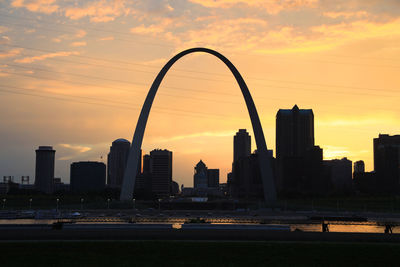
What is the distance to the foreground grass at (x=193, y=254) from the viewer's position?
2466 cm

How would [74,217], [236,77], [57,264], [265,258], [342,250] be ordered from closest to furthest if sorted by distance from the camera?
[57,264] < [265,258] < [342,250] < [74,217] < [236,77]

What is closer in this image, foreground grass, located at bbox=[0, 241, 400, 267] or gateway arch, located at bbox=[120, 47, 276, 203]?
foreground grass, located at bbox=[0, 241, 400, 267]

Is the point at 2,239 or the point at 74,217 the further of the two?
the point at 74,217

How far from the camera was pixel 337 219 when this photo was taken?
62219 mm

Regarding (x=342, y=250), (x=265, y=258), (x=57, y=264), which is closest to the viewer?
(x=57, y=264)

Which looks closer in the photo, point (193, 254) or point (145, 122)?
point (193, 254)

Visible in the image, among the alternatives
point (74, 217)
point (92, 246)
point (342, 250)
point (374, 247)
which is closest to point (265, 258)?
point (342, 250)

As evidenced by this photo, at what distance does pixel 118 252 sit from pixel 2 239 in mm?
10130

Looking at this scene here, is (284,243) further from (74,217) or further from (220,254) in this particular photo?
(74,217)

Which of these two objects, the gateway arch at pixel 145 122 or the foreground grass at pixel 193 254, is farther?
the gateway arch at pixel 145 122

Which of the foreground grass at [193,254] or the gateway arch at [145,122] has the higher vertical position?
the gateway arch at [145,122]

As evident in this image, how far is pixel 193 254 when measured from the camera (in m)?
27.0

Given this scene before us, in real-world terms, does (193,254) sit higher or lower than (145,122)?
lower

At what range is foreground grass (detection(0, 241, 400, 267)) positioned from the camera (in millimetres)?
24656
